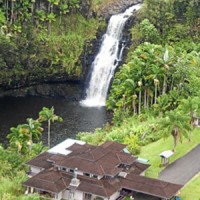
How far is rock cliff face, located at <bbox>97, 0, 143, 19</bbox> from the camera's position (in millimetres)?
97812

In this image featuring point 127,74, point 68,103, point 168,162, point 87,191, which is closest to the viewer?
point 87,191

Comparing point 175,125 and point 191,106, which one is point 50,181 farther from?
point 191,106

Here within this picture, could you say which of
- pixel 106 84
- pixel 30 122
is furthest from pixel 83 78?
pixel 30 122

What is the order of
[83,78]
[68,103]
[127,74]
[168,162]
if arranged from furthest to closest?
[83,78], [68,103], [127,74], [168,162]

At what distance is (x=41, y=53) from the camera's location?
308ft

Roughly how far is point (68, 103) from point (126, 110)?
14.6m

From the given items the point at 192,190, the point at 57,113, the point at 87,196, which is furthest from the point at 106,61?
the point at 87,196

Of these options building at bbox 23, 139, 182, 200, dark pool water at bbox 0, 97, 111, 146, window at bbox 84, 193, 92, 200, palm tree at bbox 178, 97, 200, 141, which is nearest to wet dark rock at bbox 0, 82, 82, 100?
dark pool water at bbox 0, 97, 111, 146

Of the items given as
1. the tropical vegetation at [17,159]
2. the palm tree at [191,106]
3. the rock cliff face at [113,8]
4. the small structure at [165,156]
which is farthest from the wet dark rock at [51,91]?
the small structure at [165,156]

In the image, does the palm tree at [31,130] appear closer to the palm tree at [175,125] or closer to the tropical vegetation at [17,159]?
the tropical vegetation at [17,159]

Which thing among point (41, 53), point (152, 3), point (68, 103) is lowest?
point (68, 103)

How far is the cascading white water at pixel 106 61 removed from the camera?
305ft

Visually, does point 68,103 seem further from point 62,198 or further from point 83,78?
point 62,198

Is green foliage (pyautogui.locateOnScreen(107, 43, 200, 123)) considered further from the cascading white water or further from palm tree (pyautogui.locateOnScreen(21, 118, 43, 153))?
palm tree (pyautogui.locateOnScreen(21, 118, 43, 153))
